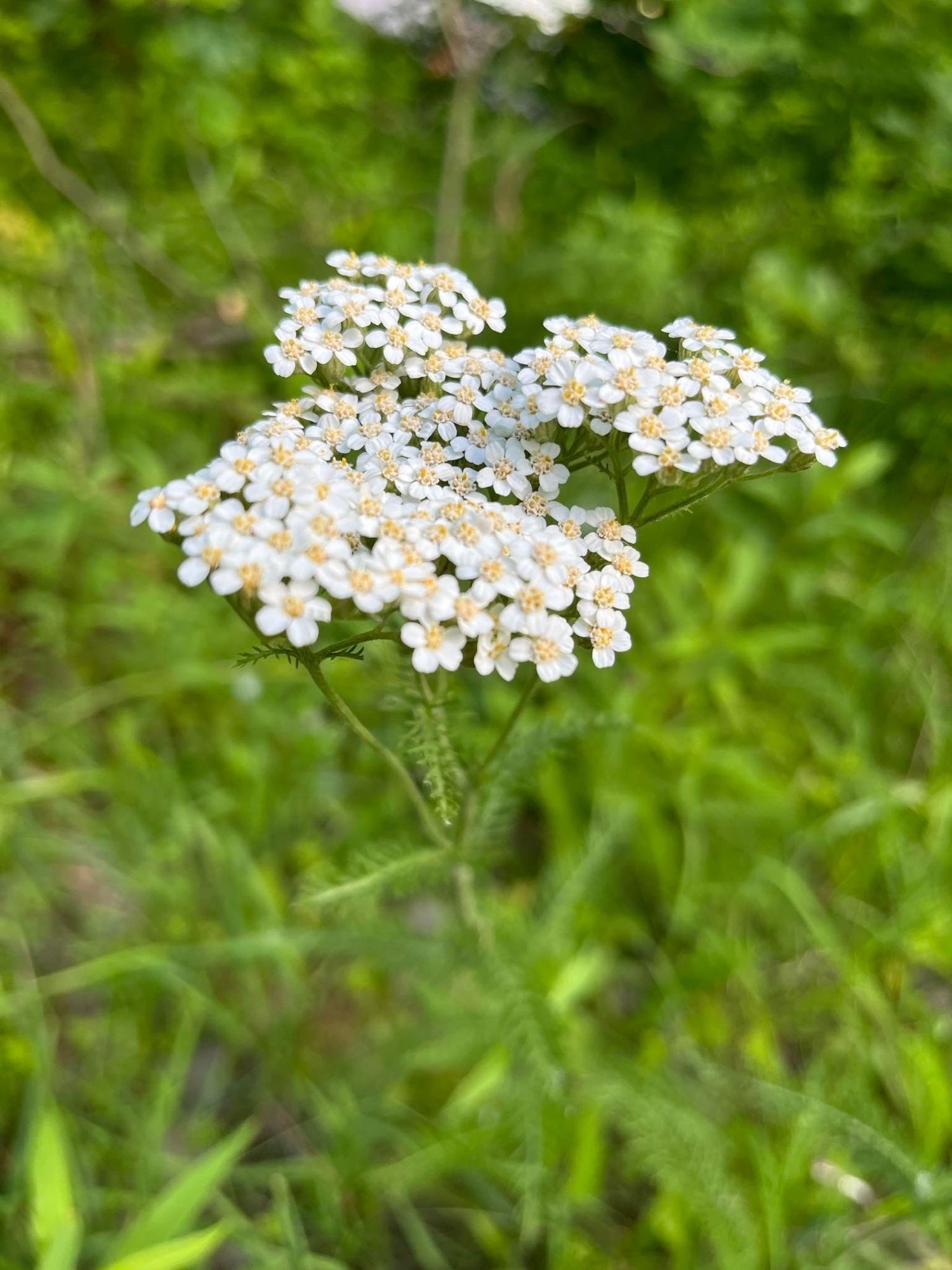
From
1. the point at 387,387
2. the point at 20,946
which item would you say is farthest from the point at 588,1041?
the point at 387,387

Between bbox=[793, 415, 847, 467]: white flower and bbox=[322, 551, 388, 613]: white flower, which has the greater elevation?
bbox=[793, 415, 847, 467]: white flower

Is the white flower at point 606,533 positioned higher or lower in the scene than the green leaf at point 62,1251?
higher

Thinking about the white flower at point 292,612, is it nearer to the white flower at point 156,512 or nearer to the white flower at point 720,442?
the white flower at point 156,512

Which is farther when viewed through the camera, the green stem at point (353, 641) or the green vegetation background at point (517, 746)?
the green vegetation background at point (517, 746)

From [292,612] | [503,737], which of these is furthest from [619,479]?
[292,612]

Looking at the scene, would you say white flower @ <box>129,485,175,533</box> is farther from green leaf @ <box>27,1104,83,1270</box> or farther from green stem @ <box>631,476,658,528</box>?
green leaf @ <box>27,1104,83,1270</box>

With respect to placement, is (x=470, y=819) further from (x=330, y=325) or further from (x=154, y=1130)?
(x=154, y=1130)

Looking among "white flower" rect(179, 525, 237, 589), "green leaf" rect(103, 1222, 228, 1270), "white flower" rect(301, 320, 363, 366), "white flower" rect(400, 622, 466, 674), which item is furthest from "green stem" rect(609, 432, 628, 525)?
"green leaf" rect(103, 1222, 228, 1270)

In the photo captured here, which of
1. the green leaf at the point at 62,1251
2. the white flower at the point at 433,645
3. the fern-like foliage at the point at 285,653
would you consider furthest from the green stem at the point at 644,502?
the green leaf at the point at 62,1251
